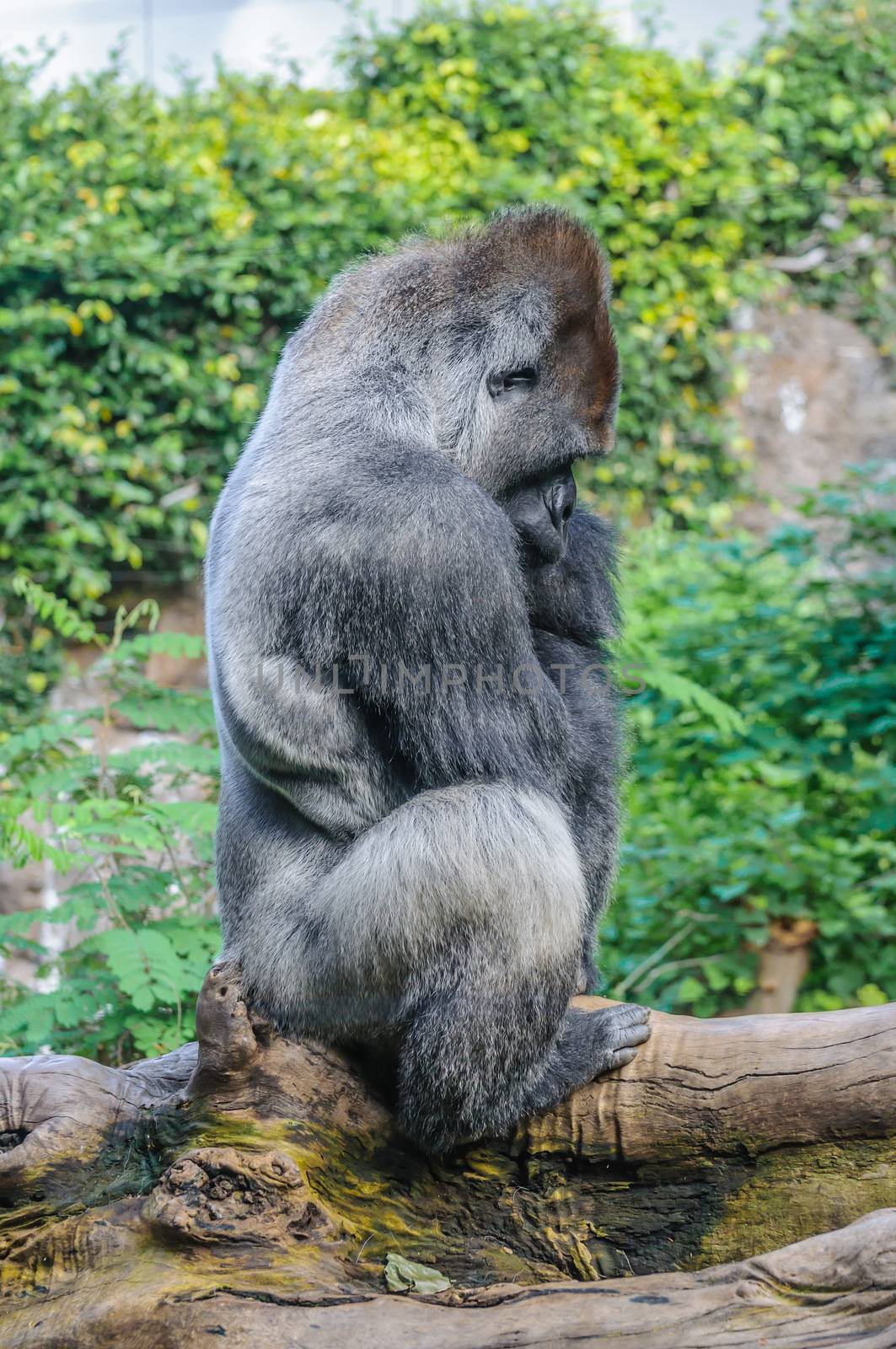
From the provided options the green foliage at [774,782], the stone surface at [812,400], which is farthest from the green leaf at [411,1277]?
the stone surface at [812,400]

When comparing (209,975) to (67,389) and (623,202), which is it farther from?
(623,202)

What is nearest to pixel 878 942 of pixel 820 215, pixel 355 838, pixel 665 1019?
pixel 665 1019

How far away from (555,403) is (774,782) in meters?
2.84

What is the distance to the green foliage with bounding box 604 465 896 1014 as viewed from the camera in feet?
14.7

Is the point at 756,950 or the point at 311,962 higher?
the point at 311,962

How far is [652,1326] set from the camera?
188cm

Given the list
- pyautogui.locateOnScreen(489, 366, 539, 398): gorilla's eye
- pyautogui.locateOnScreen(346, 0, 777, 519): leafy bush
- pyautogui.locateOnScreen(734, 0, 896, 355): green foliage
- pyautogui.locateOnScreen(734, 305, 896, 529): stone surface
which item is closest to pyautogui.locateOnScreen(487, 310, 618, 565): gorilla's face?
pyautogui.locateOnScreen(489, 366, 539, 398): gorilla's eye

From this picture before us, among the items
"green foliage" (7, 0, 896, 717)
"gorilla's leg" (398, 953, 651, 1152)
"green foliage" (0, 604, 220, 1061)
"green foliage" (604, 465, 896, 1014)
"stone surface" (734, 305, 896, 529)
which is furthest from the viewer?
"stone surface" (734, 305, 896, 529)

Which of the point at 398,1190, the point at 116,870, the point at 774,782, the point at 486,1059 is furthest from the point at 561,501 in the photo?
the point at 774,782

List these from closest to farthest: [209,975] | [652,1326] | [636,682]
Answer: [652,1326] < [209,975] < [636,682]

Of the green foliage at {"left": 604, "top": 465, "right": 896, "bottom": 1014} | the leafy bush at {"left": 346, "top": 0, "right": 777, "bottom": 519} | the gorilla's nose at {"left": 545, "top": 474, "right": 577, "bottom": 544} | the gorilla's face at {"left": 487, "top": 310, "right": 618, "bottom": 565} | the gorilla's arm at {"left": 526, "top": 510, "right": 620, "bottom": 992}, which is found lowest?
the green foliage at {"left": 604, "top": 465, "right": 896, "bottom": 1014}

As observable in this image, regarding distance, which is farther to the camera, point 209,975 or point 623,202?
point 623,202

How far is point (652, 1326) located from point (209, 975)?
39.9 inches

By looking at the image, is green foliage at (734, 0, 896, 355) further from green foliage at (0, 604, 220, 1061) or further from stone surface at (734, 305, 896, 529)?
green foliage at (0, 604, 220, 1061)
